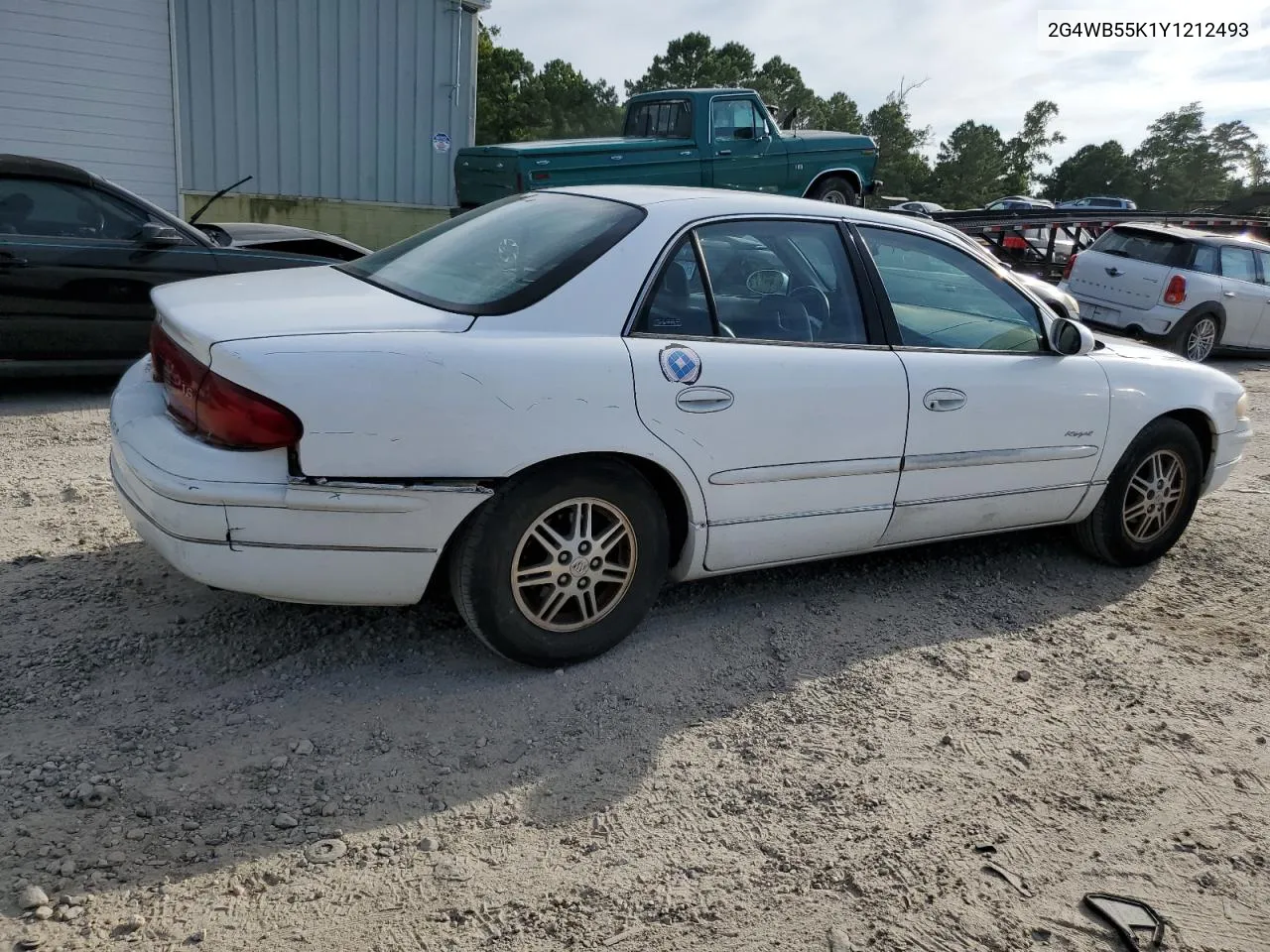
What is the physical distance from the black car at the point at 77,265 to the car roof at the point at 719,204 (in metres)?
3.75

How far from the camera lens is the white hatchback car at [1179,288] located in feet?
37.4

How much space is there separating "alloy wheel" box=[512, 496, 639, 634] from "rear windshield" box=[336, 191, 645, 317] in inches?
26.5

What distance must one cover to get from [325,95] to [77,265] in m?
8.41

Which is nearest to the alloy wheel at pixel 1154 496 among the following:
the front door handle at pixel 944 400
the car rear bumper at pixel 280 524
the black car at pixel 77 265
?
the front door handle at pixel 944 400

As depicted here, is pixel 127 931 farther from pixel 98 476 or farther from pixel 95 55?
pixel 95 55

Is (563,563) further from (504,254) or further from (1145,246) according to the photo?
(1145,246)

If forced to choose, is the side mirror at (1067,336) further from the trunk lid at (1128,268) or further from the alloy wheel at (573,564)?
the trunk lid at (1128,268)

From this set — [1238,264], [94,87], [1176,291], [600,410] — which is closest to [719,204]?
[600,410]

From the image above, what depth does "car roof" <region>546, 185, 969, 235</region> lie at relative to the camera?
3.58 m

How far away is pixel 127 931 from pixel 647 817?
1215 millimetres

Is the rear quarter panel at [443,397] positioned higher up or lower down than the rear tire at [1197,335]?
higher up

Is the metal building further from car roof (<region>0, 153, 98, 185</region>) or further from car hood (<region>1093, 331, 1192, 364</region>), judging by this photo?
car hood (<region>1093, 331, 1192, 364</region>)

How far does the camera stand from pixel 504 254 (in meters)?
3.52

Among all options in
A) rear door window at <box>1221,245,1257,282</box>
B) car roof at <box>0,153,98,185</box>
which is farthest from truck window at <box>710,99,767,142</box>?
car roof at <box>0,153,98,185</box>
